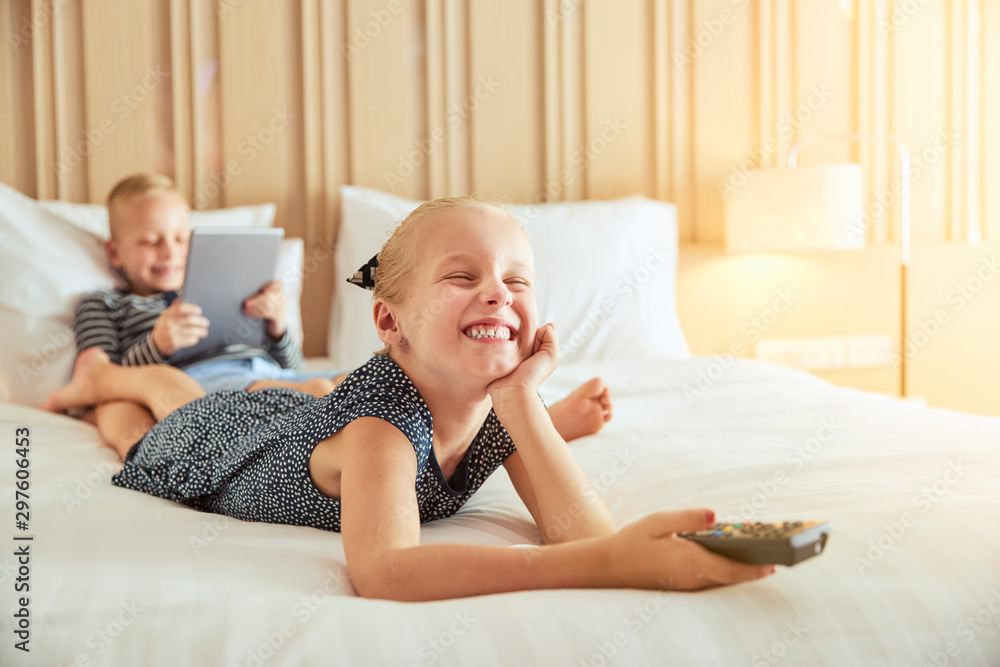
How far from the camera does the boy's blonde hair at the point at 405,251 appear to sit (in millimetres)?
880

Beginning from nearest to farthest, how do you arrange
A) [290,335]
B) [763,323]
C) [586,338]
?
[290,335] → [586,338] → [763,323]

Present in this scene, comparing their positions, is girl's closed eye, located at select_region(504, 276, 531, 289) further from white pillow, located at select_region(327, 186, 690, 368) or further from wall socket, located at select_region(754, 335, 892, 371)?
wall socket, located at select_region(754, 335, 892, 371)

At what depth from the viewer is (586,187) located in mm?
2383

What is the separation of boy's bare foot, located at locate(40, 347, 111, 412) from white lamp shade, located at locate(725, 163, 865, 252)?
1.62m

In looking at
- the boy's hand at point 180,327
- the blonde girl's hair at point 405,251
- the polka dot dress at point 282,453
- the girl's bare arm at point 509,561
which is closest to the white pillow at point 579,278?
the boy's hand at point 180,327

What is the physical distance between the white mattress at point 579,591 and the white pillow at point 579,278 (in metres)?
0.85

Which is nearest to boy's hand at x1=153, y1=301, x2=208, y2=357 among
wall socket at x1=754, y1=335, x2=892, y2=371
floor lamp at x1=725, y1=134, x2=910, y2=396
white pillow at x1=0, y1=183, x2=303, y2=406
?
white pillow at x1=0, y1=183, x2=303, y2=406

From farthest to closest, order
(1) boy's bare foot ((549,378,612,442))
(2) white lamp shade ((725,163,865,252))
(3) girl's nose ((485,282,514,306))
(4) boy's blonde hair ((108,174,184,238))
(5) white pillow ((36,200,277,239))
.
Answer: (2) white lamp shade ((725,163,865,252)), (5) white pillow ((36,200,277,239)), (4) boy's blonde hair ((108,174,184,238)), (1) boy's bare foot ((549,378,612,442)), (3) girl's nose ((485,282,514,306))

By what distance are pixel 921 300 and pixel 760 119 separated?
0.75 m

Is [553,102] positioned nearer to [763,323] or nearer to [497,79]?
[497,79]

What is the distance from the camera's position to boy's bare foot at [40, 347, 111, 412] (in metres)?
1.47

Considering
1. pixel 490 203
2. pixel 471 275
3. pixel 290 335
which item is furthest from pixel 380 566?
pixel 290 335

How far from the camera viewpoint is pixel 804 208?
7.07ft

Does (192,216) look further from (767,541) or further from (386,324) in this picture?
(767,541)
